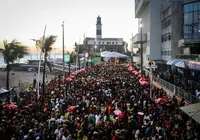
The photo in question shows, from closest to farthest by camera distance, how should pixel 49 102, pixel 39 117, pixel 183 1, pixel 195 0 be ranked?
pixel 39 117
pixel 49 102
pixel 195 0
pixel 183 1

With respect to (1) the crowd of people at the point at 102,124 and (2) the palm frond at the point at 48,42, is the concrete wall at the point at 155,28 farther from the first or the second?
(1) the crowd of people at the point at 102,124

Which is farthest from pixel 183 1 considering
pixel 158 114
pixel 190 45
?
pixel 158 114

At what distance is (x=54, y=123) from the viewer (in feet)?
43.6

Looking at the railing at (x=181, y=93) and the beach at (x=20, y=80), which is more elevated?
the railing at (x=181, y=93)

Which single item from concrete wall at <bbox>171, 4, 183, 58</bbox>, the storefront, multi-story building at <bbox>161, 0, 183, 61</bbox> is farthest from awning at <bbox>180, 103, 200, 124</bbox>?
concrete wall at <bbox>171, 4, 183, 58</bbox>

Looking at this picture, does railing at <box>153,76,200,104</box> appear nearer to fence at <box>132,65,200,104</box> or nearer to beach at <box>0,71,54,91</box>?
fence at <box>132,65,200,104</box>

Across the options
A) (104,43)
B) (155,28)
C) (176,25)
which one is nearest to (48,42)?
(176,25)

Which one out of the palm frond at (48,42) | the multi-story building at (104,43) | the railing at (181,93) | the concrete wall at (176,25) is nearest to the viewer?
the railing at (181,93)

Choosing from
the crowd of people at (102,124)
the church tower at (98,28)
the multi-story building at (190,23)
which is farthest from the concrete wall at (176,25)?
the church tower at (98,28)

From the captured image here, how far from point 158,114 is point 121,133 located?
4344 millimetres

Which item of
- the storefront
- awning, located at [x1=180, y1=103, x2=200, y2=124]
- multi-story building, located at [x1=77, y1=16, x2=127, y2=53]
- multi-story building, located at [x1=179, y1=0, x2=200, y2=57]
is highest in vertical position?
multi-story building, located at [x1=77, y1=16, x2=127, y2=53]

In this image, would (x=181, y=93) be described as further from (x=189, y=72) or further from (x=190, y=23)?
(x=190, y=23)

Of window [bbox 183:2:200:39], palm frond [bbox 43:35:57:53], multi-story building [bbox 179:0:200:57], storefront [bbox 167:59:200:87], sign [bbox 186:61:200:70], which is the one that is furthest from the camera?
window [bbox 183:2:200:39]

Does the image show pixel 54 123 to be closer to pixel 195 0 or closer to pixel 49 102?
pixel 49 102
